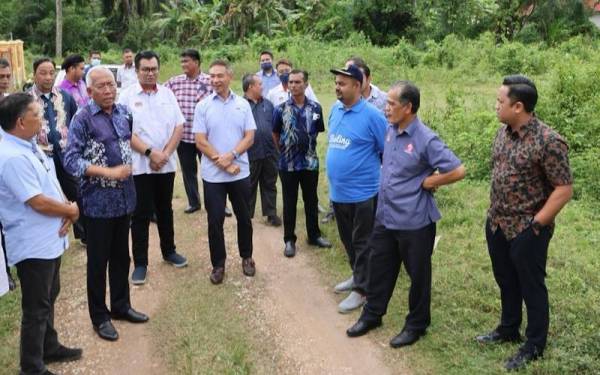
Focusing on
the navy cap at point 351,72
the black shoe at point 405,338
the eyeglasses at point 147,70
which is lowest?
the black shoe at point 405,338

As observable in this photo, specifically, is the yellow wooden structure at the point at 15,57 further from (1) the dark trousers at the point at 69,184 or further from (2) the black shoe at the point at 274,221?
(2) the black shoe at the point at 274,221

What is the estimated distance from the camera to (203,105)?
549 cm

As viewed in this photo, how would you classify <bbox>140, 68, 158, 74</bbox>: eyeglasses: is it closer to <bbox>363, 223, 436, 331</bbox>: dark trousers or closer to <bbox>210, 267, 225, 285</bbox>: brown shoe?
<bbox>210, 267, 225, 285</bbox>: brown shoe

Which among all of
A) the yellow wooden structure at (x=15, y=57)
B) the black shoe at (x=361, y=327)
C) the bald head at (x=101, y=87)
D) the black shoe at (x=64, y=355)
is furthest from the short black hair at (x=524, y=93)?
the yellow wooden structure at (x=15, y=57)

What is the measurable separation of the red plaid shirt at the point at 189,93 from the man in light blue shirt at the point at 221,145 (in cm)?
162

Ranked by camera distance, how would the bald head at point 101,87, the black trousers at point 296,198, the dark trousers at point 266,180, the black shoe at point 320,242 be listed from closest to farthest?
the bald head at point 101,87 < the black trousers at point 296,198 < the black shoe at point 320,242 < the dark trousers at point 266,180

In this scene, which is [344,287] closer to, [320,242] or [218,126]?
[320,242]

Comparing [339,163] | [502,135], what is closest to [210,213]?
[339,163]

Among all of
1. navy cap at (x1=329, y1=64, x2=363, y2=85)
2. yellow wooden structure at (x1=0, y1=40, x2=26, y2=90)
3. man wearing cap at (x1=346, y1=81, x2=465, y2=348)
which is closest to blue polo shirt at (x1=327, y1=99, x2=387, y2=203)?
navy cap at (x1=329, y1=64, x2=363, y2=85)

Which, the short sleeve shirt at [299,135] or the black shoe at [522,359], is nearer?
the black shoe at [522,359]

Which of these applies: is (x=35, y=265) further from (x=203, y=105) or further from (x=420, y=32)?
(x=420, y=32)

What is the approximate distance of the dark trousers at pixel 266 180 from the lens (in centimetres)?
743

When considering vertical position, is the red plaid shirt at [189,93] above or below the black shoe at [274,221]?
above

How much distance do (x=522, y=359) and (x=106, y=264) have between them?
120 inches
